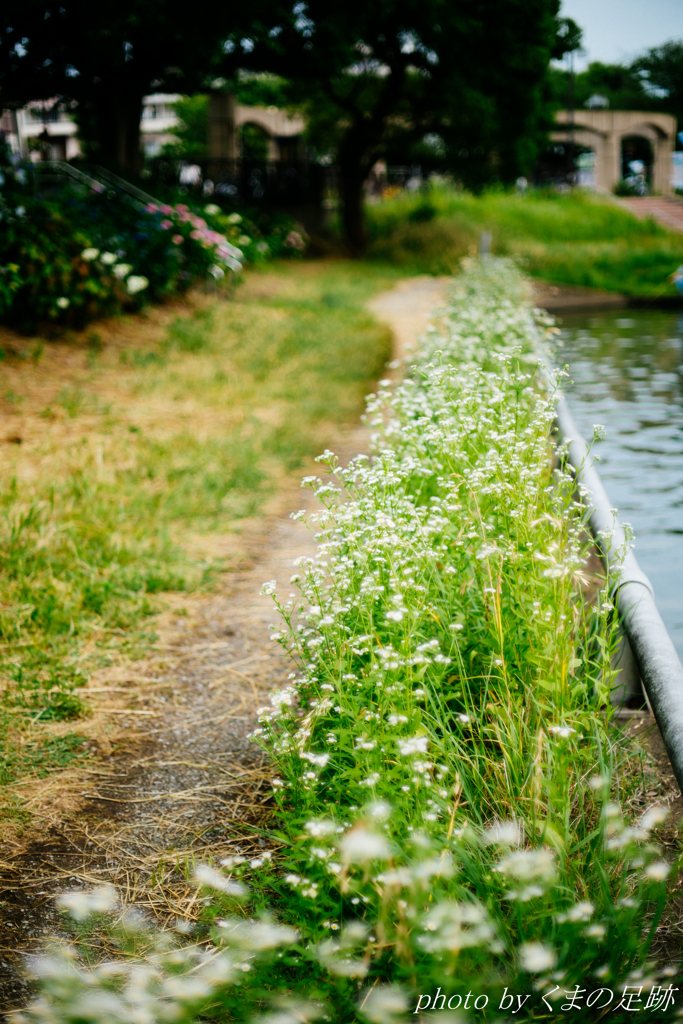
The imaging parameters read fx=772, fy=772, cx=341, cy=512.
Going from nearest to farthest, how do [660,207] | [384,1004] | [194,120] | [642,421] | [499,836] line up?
1. [384,1004]
2. [499,836]
3. [642,421]
4. [660,207]
5. [194,120]

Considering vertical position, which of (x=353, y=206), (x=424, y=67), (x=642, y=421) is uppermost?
(x=424, y=67)

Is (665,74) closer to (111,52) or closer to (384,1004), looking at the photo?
(111,52)

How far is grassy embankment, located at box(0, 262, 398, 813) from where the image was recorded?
3412 mm

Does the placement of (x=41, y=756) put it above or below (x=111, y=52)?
below

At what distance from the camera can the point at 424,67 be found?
63.6ft

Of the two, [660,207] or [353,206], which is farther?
[660,207]

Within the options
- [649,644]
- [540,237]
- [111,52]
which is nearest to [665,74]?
[540,237]

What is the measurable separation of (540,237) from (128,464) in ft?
77.7

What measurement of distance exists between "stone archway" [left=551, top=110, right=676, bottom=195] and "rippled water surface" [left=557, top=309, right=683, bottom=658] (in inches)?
1509

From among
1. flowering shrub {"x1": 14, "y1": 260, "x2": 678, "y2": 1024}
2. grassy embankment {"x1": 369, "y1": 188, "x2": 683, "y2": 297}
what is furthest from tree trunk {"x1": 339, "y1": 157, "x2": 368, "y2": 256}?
flowering shrub {"x1": 14, "y1": 260, "x2": 678, "y2": 1024}

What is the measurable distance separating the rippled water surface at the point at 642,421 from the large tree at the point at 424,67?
6789 millimetres

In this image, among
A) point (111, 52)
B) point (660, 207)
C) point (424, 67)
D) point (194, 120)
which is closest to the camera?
point (111, 52)

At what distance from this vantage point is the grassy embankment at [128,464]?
3.41 metres

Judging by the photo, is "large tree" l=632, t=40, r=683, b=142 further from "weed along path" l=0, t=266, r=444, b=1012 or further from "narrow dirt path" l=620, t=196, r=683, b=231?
"weed along path" l=0, t=266, r=444, b=1012
